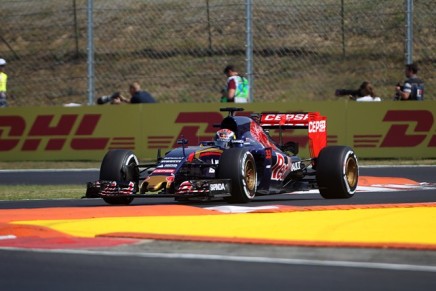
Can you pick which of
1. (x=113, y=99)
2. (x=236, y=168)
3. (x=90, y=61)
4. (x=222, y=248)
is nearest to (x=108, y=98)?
(x=113, y=99)

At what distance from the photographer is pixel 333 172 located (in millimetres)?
14156

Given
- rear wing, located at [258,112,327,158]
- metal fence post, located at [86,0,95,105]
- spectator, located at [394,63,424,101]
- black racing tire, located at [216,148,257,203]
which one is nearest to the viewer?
black racing tire, located at [216,148,257,203]

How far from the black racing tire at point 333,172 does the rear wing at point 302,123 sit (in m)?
0.73

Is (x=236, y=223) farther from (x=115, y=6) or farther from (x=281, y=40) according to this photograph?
(x=115, y=6)

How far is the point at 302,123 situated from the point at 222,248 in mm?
6240

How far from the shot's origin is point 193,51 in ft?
90.9

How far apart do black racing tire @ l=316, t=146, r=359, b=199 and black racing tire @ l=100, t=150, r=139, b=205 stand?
2.26 m

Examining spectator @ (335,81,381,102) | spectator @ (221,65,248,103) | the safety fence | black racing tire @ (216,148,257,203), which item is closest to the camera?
the safety fence

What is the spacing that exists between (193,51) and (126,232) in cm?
1815

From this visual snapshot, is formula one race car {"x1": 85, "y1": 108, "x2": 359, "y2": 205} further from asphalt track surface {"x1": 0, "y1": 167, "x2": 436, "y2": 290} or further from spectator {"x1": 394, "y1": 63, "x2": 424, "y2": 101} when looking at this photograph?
spectator {"x1": 394, "y1": 63, "x2": 424, "y2": 101}

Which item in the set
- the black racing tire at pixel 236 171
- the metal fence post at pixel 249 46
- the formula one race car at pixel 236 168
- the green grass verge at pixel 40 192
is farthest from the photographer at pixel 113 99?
the black racing tire at pixel 236 171

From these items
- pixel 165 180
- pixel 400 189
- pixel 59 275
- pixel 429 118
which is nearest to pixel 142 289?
pixel 59 275

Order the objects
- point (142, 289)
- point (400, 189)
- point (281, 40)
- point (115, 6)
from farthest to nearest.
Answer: point (115, 6)
point (281, 40)
point (400, 189)
point (142, 289)

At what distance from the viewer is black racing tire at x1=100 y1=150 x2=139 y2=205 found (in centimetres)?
1381
